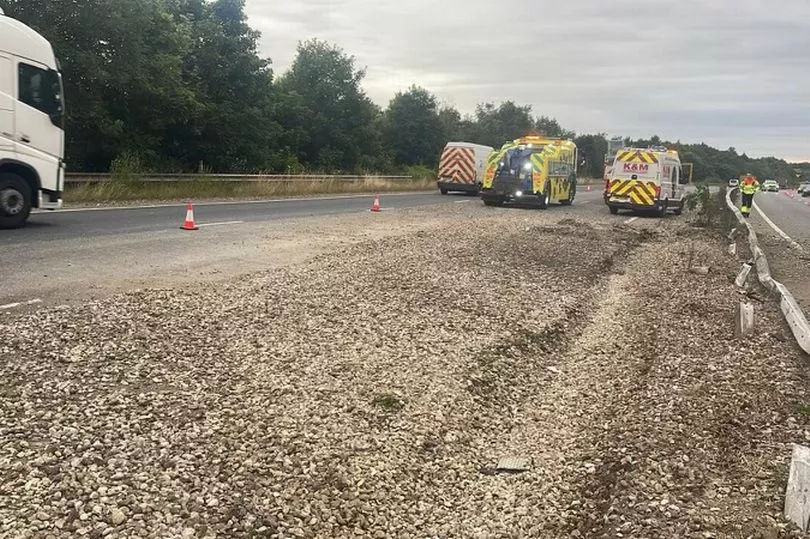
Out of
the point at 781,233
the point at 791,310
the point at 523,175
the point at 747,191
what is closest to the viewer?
the point at 791,310

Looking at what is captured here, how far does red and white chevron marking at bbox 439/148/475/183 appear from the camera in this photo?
33094mm

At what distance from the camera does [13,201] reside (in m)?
11.8

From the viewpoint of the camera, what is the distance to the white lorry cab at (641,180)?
23016mm

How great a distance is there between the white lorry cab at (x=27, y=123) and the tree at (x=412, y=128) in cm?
3968

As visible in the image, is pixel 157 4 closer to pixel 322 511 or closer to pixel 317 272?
pixel 317 272

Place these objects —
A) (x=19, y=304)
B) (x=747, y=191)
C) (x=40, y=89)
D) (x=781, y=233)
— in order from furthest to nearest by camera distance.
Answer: (x=747, y=191)
(x=781, y=233)
(x=40, y=89)
(x=19, y=304)

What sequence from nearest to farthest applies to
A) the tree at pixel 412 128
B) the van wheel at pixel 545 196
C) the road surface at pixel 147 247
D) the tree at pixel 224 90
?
1. the road surface at pixel 147 247
2. the van wheel at pixel 545 196
3. the tree at pixel 224 90
4. the tree at pixel 412 128

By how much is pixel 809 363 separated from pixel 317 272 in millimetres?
6066

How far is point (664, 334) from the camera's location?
7.71 m

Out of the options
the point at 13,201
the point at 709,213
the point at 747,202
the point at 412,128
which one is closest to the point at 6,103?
the point at 13,201

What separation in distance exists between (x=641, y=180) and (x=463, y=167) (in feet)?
37.6

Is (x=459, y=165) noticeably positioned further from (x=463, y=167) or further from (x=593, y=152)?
(x=593, y=152)

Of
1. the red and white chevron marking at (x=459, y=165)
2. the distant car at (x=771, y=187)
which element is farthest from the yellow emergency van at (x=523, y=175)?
the distant car at (x=771, y=187)

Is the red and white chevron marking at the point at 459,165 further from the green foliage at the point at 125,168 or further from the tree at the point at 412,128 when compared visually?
the tree at the point at 412,128
